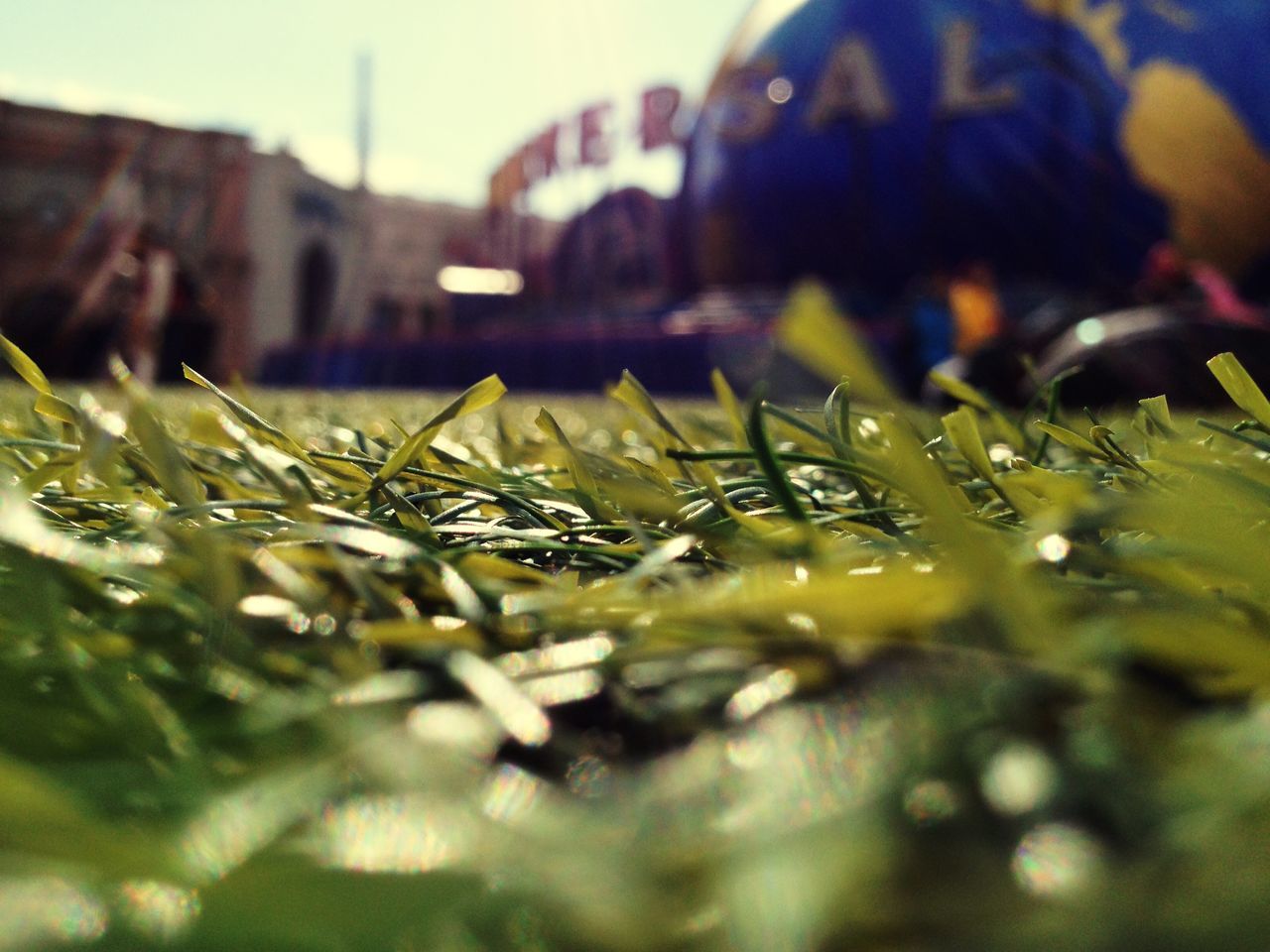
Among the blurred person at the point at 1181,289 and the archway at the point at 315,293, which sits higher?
the archway at the point at 315,293

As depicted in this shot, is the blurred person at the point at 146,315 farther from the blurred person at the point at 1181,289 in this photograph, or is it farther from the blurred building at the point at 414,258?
the blurred building at the point at 414,258

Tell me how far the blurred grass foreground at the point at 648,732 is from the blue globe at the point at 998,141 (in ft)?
30.1

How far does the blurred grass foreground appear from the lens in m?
0.15

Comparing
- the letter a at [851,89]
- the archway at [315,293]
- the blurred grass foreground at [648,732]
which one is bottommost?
the blurred grass foreground at [648,732]

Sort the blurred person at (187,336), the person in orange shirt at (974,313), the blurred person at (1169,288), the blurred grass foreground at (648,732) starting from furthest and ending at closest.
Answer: the blurred person at (187,336), the person in orange shirt at (974,313), the blurred person at (1169,288), the blurred grass foreground at (648,732)

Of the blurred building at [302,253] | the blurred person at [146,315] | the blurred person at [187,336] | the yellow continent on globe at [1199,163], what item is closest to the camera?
the blurred person at [146,315]

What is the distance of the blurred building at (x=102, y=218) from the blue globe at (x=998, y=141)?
Result: 8.27 meters

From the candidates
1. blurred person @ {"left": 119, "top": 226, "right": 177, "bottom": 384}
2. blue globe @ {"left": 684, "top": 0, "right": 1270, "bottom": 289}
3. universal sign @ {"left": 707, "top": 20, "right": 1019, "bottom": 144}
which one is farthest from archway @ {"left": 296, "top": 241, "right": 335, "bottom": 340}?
blurred person @ {"left": 119, "top": 226, "right": 177, "bottom": 384}

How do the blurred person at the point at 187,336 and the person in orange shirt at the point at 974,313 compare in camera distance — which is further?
the blurred person at the point at 187,336

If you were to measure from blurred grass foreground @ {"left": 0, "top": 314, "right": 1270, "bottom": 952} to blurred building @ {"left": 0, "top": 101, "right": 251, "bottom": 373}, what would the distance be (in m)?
13.6

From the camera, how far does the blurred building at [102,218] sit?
14.8 metres

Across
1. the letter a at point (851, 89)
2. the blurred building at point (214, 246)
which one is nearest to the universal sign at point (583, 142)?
the blurred building at point (214, 246)

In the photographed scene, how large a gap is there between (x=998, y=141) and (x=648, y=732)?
961 cm

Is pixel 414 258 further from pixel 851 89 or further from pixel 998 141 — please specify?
pixel 998 141
